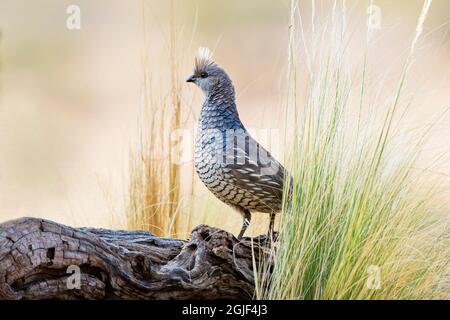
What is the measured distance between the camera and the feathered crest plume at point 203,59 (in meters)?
4.31

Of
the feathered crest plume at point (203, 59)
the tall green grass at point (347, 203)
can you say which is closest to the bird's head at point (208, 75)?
the feathered crest plume at point (203, 59)

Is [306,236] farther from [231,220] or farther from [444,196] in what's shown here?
[231,220]

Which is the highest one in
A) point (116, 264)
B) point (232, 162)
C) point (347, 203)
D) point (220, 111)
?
point (220, 111)

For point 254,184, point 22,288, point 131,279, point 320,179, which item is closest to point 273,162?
point 254,184

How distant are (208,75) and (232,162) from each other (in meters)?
0.61

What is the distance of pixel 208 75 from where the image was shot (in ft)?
14.1

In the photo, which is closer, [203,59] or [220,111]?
[220,111]

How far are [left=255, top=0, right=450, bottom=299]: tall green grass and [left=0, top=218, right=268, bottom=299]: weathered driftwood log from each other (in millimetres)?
229

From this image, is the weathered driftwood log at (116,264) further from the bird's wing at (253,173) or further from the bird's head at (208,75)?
the bird's head at (208,75)

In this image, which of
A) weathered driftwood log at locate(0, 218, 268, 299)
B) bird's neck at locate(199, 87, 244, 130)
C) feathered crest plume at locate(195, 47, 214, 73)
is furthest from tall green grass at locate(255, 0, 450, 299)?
feathered crest plume at locate(195, 47, 214, 73)

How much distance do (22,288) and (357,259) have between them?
1.55m

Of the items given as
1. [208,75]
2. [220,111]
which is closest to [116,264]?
[220,111]

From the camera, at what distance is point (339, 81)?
377 centimetres

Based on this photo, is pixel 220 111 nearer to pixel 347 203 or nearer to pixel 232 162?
pixel 232 162
